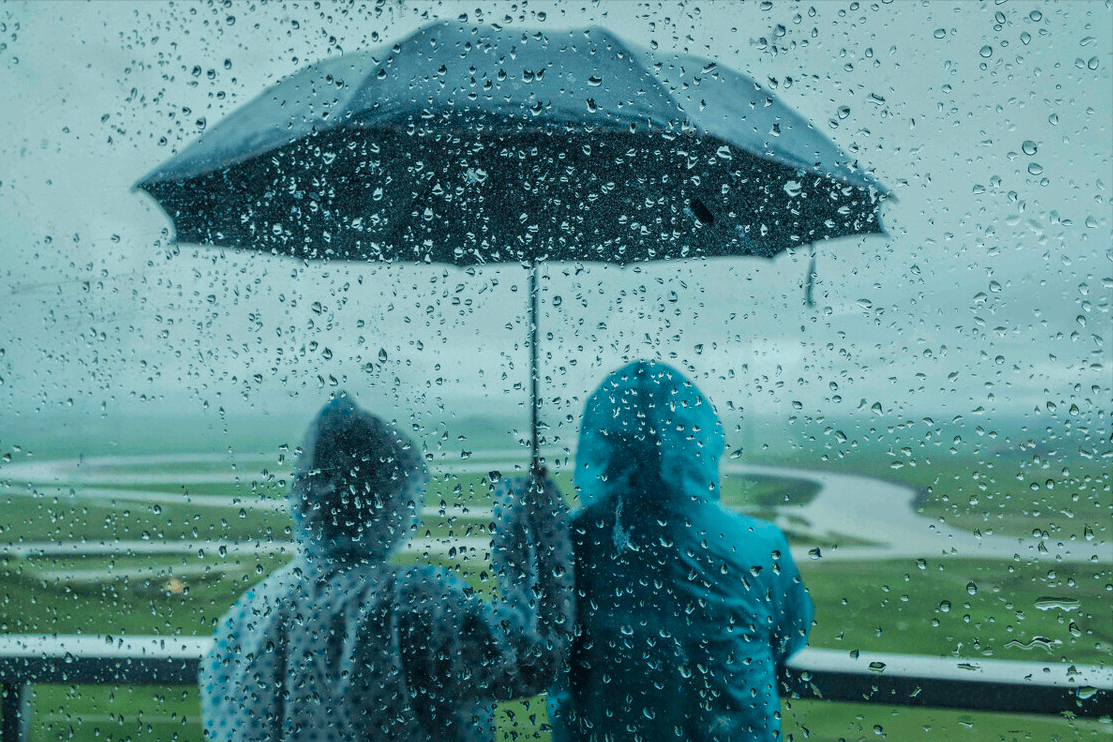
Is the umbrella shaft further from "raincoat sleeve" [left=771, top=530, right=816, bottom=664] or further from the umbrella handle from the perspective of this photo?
"raincoat sleeve" [left=771, top=530, right=816, bottom=664]

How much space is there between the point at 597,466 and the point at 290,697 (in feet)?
2.24

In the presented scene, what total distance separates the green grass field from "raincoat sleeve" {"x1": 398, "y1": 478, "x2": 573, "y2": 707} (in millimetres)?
38

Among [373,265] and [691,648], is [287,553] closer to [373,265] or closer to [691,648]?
[373,265]

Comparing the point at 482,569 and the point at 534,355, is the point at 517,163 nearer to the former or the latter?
the point at 534,355

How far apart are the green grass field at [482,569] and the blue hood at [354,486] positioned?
1.4 inches

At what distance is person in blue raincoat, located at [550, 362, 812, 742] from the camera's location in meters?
1.08

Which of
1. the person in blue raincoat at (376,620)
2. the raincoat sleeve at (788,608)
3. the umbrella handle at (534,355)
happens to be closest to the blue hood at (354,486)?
the person in blue raincoat at (376,620)

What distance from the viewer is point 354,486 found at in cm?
126

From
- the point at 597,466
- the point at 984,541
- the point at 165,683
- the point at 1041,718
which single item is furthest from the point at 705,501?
the point at 165,683

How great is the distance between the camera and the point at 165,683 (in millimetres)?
1381

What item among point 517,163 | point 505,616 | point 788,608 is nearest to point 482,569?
point 505,616

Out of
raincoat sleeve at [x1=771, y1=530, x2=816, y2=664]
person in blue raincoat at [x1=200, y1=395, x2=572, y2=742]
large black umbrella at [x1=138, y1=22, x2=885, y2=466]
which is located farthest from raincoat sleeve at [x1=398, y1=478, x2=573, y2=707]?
raincoat sleeve at [x1=771, y1=530, x2=816, y2=664]

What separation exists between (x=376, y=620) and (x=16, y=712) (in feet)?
2.75

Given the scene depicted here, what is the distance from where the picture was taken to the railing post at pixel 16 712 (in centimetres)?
153
